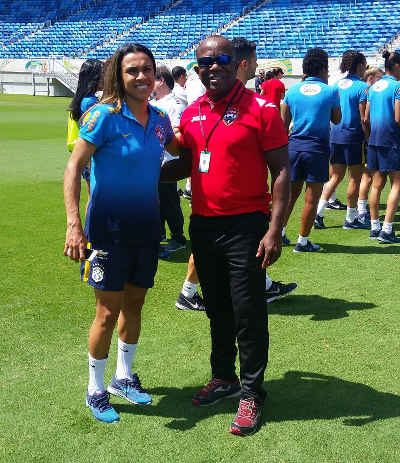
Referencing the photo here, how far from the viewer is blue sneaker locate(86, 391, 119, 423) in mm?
3539

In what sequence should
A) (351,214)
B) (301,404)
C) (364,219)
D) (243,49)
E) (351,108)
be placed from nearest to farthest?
(301,404) → (243,49) → (351,108) → (351,214) → (364,219)

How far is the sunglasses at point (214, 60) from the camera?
3312 mm

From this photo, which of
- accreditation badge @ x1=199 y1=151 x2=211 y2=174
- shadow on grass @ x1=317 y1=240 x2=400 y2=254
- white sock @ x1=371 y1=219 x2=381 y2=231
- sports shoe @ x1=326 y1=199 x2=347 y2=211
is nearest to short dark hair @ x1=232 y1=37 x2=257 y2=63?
accreditation badge @ x1=199 y1=151 x2=211 y2=174

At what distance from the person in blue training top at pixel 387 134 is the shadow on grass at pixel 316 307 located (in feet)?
7.68

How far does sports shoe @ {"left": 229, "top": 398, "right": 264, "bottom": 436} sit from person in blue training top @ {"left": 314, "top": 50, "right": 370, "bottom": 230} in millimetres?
5095

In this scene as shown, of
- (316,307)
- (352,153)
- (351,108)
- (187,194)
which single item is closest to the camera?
(316,307)

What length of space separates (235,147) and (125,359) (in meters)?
1.45

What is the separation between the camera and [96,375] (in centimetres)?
360

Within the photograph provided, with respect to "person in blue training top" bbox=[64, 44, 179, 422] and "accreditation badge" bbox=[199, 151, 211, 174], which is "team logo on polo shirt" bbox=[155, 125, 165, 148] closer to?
"person in blue training top" bbox=[64, 44, 179, 422]

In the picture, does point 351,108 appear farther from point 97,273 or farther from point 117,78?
point 97,273

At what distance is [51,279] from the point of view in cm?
604

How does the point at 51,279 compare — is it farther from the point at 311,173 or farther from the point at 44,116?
the point at 44,116

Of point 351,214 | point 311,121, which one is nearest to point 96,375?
point 311,121

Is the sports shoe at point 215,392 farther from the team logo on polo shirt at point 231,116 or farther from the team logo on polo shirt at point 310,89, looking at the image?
the team logo on polo shirt at point 310,89
